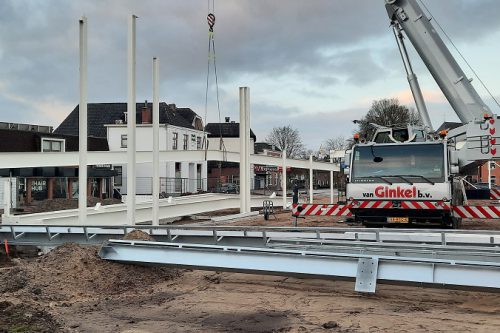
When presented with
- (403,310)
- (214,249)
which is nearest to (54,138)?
(214,249)

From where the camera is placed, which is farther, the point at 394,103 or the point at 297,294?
the point at 394,103

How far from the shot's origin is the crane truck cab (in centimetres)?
1111

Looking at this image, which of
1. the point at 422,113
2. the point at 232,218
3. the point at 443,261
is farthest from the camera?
the point at 232,218

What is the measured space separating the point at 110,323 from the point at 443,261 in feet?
14.3

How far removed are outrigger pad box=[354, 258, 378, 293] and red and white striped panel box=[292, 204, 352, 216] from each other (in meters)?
5.64

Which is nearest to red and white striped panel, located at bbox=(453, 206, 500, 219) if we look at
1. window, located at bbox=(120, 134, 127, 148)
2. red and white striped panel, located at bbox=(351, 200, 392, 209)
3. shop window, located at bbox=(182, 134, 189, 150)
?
red and white striped panel, located at bbox=(351, 200, 392, 209)

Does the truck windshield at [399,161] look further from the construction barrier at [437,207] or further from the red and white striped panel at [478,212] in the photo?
the red and white striped panel at [478,212]

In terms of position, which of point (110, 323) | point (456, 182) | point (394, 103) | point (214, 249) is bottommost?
point (110, 323)

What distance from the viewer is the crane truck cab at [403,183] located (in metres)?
11.1

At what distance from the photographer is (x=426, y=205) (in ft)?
36.4

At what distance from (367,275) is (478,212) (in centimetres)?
619

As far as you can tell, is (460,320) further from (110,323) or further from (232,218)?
(232,218)

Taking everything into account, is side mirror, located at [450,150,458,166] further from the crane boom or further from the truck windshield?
the crane boom

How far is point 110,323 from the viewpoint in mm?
6379
